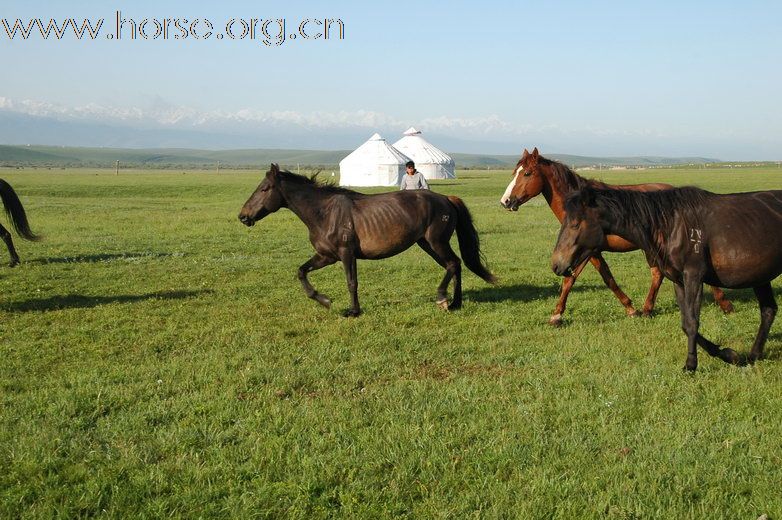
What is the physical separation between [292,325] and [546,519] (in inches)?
222

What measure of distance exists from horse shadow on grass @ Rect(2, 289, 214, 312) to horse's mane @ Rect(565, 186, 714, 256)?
7.07 m

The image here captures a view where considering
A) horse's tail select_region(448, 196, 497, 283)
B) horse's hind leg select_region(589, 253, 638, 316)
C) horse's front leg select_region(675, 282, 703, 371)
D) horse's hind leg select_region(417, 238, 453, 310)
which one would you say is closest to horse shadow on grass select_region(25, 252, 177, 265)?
horse's hind leg select_region(417, 238, 453, 310)

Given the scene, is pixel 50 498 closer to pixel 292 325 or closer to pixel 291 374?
pixel 291 374

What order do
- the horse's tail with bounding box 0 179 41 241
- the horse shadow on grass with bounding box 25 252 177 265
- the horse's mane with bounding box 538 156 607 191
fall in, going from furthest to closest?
1. the horse shadow on grass with bounding box 25 252 177 265
2. the horse's tail with bounding box 0 179 41 241
3. the horse's mane with bounding box 538 156 607 191

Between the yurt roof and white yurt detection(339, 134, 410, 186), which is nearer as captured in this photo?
white yurt detection(339, 134, 410, 186)

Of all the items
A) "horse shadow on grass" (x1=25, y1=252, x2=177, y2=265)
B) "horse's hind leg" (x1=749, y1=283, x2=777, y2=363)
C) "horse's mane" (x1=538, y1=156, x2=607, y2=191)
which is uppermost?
"horse's mane" (x1=538, y1=156, x2=607, y2=191)

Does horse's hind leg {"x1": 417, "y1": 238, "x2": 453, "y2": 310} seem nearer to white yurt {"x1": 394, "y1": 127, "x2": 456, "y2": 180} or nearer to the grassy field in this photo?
the grassy field

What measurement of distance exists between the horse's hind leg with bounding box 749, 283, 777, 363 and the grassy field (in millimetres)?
187

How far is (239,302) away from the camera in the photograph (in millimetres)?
11172

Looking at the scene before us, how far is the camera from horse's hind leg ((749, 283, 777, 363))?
24.6 feet

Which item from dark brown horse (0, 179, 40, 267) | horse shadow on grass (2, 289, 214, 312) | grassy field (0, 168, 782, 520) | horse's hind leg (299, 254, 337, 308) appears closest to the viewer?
grassy field (0, 168, 782, 520)

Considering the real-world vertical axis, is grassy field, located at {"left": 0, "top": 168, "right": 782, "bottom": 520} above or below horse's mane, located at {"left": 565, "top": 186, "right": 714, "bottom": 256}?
below

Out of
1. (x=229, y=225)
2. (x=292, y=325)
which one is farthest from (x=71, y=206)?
(x=292, y=325)

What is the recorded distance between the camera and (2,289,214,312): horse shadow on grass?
1082cm
